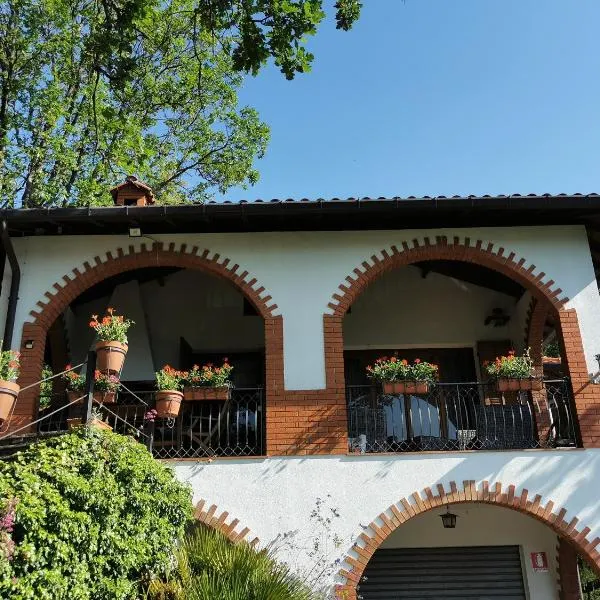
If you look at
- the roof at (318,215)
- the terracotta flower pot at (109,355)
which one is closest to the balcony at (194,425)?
the terracotta flower pot at (109,355)

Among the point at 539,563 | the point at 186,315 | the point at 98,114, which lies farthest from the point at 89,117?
the point at 539,563

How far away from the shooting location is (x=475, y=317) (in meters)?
12.7

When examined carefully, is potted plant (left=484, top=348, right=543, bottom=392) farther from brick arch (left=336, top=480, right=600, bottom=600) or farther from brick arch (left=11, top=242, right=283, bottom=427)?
brick arch (left=11, top=242, right=283, bottom=427)

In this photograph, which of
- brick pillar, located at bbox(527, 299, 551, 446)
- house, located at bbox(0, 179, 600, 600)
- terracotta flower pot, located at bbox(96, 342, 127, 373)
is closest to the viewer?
terracotta flower pot, located at bbox(96, 342, 127, 373)

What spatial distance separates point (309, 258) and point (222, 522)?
378 centimetres

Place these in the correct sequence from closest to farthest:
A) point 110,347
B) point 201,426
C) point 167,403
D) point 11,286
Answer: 1. point 110,347
2. point 167,403
3. point 201,426
4. point 11,286

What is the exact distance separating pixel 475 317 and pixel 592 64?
5.36 meters

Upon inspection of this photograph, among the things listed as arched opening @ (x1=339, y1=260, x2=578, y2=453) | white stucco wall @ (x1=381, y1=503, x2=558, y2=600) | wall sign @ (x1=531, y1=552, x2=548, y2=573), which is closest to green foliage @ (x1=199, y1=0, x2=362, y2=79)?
arched opening @ (x1=339, y1=260, x2=578, y2=453)

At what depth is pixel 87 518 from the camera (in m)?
5.65

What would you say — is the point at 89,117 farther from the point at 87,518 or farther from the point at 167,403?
the point at 87,518

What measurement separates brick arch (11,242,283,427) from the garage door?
12.6 ft

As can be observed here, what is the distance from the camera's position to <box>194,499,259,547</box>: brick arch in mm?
8250

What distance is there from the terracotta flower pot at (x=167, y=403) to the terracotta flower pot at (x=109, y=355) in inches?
35.0

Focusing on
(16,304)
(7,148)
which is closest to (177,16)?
(7,148)
